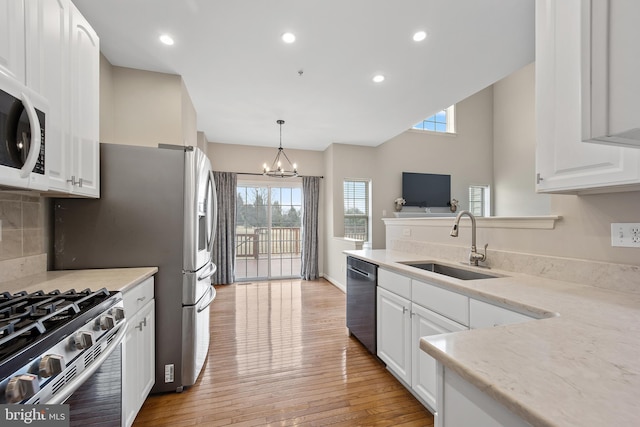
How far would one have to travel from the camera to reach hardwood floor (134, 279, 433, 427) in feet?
5.67

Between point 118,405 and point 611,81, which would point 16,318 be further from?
point 611,81

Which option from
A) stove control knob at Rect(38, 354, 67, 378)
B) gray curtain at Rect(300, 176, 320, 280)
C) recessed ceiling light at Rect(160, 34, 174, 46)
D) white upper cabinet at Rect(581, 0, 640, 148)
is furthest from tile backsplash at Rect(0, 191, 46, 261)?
gray curtain at Rect(300, 176, 320, 280)

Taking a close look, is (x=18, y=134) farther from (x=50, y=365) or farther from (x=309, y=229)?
(x=309, y=229)

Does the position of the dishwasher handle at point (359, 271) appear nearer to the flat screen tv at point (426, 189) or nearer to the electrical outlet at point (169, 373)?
the electrical outlet at point (169, 373)

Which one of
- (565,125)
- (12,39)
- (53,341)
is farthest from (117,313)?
(565,125)

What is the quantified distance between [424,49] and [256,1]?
5.07 feet

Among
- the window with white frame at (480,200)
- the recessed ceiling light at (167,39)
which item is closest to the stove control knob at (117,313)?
the recessed ceiling light at (167,39)

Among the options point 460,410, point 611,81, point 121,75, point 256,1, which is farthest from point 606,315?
point 121,75

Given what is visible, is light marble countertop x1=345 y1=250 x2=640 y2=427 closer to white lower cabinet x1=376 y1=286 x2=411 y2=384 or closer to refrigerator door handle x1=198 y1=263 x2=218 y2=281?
white lower cabinet x1=376 y1=286 x2=411 y2=384

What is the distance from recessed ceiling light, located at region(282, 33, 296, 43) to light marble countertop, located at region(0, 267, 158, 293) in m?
2.17

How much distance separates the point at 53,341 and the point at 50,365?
0.08m

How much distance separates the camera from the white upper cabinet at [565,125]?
1118 mm

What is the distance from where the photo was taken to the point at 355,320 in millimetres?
2744

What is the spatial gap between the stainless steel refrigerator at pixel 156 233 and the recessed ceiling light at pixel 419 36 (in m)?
2.11
